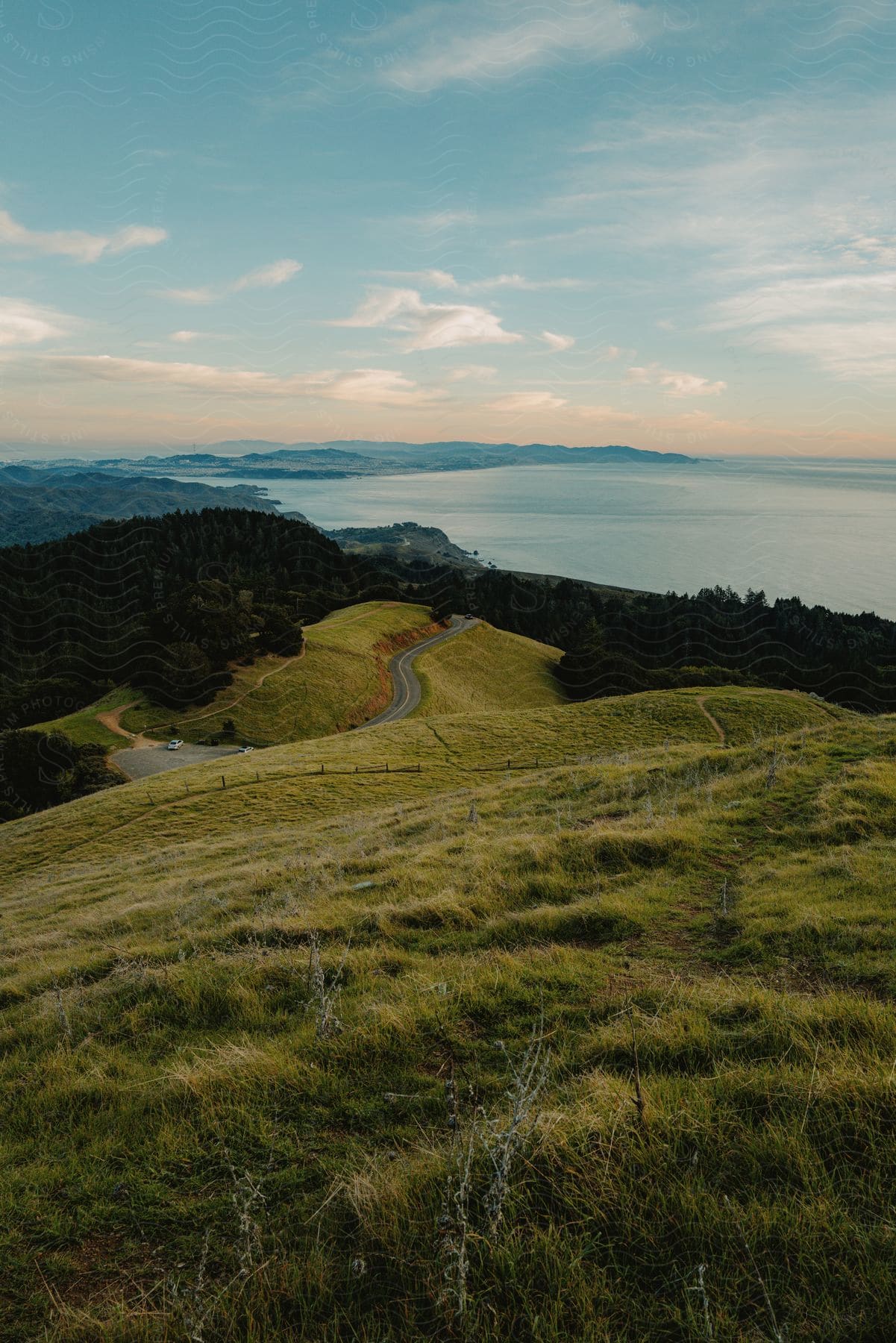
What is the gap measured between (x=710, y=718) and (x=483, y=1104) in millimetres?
48421

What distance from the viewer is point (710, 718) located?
4800 centimetres

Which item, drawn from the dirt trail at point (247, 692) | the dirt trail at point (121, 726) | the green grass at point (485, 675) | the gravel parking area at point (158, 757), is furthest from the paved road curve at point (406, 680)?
the dirt trail at point (121, 726)

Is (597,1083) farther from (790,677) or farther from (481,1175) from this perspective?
(790,677)

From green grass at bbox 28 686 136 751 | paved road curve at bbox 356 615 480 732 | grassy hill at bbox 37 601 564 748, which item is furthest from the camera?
paved road curve at bbox 356 615 480 732

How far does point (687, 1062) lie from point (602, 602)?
152 meters

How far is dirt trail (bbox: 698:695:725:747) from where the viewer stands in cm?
4600

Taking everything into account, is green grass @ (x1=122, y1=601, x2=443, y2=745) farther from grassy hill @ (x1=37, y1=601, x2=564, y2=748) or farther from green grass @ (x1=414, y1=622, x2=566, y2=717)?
green grass @ (x1=414, y1=622, x2=566, y2=717)

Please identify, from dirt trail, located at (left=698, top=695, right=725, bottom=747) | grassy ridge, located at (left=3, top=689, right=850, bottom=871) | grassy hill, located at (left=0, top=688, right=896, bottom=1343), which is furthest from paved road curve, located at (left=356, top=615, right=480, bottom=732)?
grassy hill, located at (left=0, top=688, right=896, bottom=1343)

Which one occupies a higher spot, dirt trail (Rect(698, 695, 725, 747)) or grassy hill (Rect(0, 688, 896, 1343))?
grassy hill (Rect(0, 688, 896, 1343))

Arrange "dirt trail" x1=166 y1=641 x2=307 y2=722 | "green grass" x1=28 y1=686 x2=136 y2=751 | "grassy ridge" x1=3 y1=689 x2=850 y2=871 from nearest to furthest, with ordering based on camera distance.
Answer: "grassy ridge" x1=3 y1=689 x2=850 y2=871 < "green grass" x1=28 y1=686 x2=136 y2=751 < "dirt trail" x1=166 y1=641 x2=307 y2=722

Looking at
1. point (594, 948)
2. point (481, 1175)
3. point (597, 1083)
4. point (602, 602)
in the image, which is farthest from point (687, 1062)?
point (602, 602)

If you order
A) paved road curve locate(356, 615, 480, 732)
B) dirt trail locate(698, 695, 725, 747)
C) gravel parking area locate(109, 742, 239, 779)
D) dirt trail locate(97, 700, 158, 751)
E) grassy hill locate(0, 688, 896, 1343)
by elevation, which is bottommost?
gravel parking area locate(109, 742, 239, 779)

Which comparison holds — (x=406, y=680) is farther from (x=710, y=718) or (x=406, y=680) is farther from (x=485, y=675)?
(x=710, y=718)

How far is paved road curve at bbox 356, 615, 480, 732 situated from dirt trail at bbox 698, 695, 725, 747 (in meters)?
26.0
